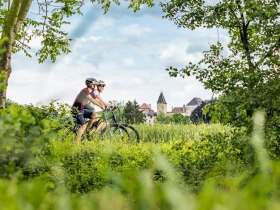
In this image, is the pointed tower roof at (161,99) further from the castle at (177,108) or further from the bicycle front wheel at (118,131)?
the bicycle front wheel at (118,131)

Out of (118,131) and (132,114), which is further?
(132,114)

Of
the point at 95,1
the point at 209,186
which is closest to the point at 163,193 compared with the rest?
the point at 209,186

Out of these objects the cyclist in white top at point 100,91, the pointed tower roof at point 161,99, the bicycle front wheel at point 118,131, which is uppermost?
the pointed tower roof at point 161,99

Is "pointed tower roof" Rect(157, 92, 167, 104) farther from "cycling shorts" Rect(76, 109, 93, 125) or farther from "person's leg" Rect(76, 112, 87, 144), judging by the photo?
"person's leg" Rect(76, 112, 87, 144)

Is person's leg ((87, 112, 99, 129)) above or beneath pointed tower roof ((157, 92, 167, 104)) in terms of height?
beneath

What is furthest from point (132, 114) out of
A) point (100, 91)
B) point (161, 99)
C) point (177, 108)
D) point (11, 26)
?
point (177, 108)

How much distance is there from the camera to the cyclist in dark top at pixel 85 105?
667 inches

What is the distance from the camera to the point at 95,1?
62.5 feet

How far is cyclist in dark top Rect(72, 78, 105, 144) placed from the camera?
16953 millimetres

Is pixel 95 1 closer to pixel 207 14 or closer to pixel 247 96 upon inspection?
pixel 207 14

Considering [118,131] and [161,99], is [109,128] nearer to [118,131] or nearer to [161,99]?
[118,131]

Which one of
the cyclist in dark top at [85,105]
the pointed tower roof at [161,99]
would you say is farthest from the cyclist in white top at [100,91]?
the pointed tower roof at [161,99]

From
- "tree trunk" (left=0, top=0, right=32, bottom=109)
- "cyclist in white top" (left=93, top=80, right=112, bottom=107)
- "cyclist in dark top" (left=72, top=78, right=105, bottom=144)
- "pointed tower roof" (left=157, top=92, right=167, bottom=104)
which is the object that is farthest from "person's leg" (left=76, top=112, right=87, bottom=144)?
"pointed tower roof" (left=157, top=92, right=167, bottom=104)

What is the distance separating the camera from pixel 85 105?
1723cm
